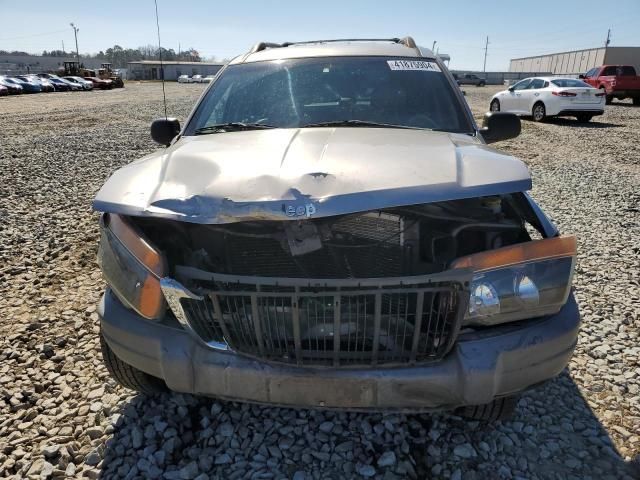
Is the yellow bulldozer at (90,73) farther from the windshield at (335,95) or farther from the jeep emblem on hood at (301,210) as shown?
the jeep emblem on hood at (301,210)

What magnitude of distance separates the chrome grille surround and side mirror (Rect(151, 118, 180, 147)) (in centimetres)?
194

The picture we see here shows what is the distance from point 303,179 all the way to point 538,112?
617 inches

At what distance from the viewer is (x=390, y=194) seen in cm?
171

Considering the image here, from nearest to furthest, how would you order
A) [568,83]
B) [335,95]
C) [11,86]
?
[335,95], [568,83], [11,86]

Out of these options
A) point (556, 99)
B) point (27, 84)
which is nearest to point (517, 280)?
point (556, 99)

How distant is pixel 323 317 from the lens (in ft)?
5.87

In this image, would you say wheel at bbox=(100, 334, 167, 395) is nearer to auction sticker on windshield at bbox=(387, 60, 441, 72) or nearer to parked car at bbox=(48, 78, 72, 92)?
auction sticker on windshield at bbox=(387, 60, 441, 72)

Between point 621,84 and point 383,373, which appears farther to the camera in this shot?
point 621,84

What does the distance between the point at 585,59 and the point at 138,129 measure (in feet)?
195

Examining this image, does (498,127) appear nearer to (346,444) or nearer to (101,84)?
(346,444)

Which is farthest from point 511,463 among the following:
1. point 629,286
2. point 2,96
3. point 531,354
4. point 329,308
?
point 2,96

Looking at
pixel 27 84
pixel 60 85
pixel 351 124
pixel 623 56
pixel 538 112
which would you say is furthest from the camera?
pixel 623 56

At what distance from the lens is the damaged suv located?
174 cm

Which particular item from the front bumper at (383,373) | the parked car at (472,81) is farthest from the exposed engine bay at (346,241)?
the parked car at (472,81)
